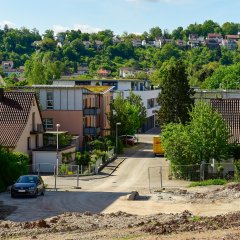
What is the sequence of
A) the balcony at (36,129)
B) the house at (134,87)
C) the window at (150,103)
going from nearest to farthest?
the balcony at (36,129)
the house at (134,87)
the window at (150,103)

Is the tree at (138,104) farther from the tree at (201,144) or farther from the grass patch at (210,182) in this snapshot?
the grass patch at (210,182)

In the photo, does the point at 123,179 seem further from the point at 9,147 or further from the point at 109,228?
the point at 109,228

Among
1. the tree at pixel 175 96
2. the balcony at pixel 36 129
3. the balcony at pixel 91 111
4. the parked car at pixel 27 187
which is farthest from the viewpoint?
the balcony at pixel 91 111

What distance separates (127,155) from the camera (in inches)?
2859

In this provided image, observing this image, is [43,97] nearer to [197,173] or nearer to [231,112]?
[231,112]

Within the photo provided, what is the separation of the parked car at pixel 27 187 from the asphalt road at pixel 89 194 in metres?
0.44

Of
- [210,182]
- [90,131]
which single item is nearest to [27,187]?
[210,182]

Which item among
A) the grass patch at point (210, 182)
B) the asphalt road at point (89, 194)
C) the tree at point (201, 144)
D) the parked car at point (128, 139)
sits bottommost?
the asphalt road at point (89, 194)

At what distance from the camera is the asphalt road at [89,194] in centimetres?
3669

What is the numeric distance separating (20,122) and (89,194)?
1779 centimetres

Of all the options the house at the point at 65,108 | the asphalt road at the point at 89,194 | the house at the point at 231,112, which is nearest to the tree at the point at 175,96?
the asphalt road at the point at 89,194

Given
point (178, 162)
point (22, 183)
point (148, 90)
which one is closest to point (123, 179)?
point (178, 162)

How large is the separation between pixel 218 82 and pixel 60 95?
92151 mm

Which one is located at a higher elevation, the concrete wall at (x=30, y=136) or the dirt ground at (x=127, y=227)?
the concrete wall at (x=30, y=136)
